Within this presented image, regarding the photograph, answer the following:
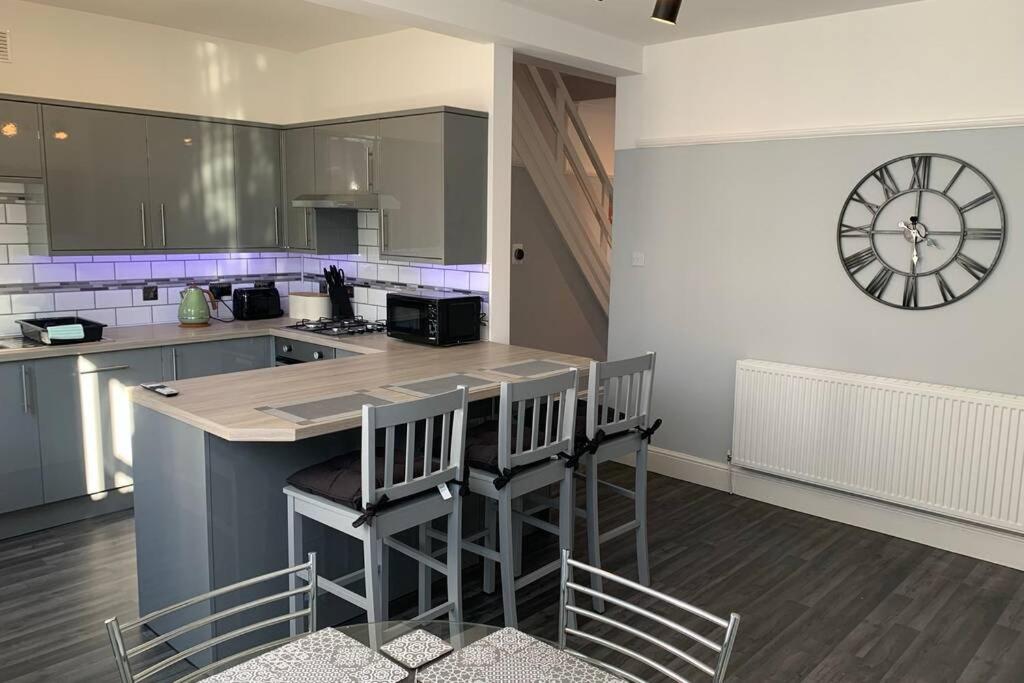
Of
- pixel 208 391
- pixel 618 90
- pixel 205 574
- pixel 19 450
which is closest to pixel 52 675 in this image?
pixel 205 574

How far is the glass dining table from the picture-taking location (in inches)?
60.1

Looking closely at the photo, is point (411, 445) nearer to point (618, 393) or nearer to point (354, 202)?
point (618, 393)

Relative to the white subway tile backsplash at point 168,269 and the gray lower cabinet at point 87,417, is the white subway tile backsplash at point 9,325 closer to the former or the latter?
the gray lower cabinet at point 87,417

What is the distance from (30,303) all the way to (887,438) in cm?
462

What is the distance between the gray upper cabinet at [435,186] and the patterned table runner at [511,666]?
110 inches

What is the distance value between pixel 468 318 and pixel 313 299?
128cm

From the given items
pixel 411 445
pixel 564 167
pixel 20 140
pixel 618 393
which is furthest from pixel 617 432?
pixel 564 167

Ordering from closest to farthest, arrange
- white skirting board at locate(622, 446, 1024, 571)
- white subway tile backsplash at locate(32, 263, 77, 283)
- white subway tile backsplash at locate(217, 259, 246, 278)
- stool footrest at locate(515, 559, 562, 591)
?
stool footrest at locate(515, 559, 562, 591)
white skirting board at locate(622, 446, 1024, 571)
white subway tile backsplash at locate(32, 263, 77, 283)
white subway tile backsplash at locate(217, 259, 246, 278)

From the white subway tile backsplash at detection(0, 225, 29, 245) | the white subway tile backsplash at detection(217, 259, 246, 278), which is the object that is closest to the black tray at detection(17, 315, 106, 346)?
the white subway tile backsplash at detection(0, 225, 29, 245)

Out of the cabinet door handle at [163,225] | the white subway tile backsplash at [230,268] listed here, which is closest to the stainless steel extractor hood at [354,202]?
the cabinet door handle at [163,225]

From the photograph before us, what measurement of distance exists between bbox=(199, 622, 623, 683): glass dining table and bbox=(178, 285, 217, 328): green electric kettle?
354cm

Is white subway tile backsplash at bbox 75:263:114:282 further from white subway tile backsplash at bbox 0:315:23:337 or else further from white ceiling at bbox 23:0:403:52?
white ceiling at bbox 23:0:403:52

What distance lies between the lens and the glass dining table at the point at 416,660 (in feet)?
5.01

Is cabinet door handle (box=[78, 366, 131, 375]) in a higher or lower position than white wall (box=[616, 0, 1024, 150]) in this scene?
lower
